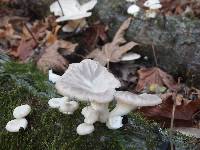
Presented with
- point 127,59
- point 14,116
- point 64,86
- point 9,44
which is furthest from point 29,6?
point 64,86

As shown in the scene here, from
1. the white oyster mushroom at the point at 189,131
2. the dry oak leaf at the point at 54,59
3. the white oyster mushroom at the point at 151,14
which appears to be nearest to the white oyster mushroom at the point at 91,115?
the white oyster mushroom at the point at 189,131

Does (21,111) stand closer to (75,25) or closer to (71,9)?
(75,25)

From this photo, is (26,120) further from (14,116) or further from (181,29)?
(181,29)

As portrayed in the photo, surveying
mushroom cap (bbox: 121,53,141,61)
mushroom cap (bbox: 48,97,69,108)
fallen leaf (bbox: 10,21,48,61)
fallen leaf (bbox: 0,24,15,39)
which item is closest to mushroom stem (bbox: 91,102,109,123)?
mushroom cap (bbox: 48,97,69,108)

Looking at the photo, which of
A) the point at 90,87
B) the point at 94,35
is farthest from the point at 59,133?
the point at 94,35

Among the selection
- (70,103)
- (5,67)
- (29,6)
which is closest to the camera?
(70,103)

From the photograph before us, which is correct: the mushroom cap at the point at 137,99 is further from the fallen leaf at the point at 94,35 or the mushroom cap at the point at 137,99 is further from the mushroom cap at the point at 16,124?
the fallen leaf at the point at 94,35

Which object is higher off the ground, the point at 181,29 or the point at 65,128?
the point at 65,128
